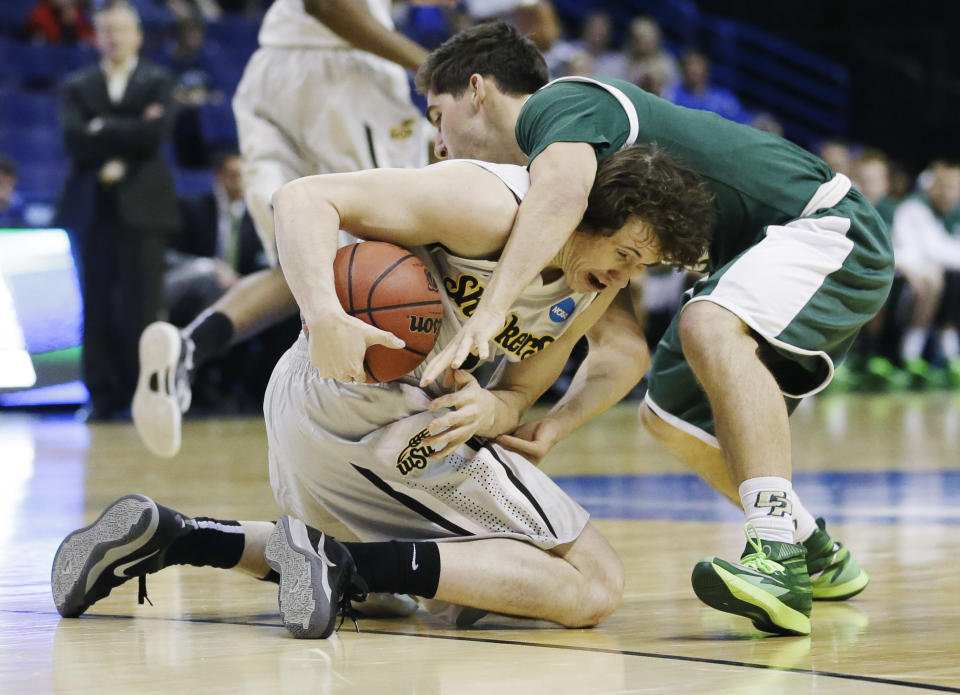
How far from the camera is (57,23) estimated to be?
1190cm

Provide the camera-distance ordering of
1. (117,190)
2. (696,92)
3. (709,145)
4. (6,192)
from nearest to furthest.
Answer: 1. (709,145)
2. (117,190)
3. (6,192)
4. (696,92)

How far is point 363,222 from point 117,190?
6.55m

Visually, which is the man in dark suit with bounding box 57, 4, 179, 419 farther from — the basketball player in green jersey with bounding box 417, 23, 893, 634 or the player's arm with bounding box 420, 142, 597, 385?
the player's arm with bounding box 420, 142, 597, 385

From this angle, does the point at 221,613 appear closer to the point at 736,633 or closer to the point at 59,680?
the point at 59,680

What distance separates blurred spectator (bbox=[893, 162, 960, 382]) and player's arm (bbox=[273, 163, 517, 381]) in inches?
419

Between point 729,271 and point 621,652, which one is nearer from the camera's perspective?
point 621,652

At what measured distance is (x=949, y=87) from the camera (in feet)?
53.4

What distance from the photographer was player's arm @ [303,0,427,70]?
489 centimetres

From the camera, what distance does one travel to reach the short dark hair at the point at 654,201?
284cm

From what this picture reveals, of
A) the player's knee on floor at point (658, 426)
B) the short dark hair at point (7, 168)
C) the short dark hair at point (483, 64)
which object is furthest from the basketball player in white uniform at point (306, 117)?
the short dark hair at point (7, 168)

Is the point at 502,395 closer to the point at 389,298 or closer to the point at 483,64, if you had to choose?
the point at 389,298

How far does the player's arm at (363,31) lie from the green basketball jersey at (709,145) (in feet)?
6.09

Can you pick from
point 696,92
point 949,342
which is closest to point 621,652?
point 696,92

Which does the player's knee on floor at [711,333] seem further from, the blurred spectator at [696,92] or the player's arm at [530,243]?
the blurred spectator at [696,92]
